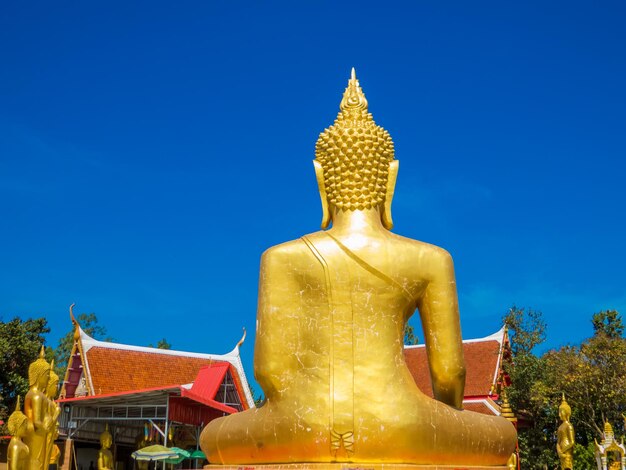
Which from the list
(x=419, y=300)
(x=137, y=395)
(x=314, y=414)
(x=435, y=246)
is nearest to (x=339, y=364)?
(x=314, y=414)

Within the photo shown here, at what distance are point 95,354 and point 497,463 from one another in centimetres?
2123

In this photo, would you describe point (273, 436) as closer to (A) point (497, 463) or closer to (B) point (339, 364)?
(B) point (339, 364)

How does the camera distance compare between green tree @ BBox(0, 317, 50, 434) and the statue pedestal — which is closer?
the statue pedestal

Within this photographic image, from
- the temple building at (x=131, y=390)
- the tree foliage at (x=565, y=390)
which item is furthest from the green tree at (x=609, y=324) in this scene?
the temple building at (x=131, y=390)

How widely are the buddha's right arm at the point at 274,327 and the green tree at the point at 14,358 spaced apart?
74.8 feet

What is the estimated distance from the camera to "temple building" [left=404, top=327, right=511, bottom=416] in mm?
23141

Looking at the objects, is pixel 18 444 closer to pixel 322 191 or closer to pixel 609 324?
pixel 322 191

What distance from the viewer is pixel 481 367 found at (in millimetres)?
24297

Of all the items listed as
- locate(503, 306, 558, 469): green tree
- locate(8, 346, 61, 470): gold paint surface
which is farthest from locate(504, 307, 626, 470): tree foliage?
locate(8, 346, 61, 470): gold paint surface

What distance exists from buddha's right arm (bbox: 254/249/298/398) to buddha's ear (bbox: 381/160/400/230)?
38.8 inches

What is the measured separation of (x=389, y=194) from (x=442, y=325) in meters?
1.16

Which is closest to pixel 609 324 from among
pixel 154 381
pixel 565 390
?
pixel 565 390

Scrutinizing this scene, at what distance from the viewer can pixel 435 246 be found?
205 inches

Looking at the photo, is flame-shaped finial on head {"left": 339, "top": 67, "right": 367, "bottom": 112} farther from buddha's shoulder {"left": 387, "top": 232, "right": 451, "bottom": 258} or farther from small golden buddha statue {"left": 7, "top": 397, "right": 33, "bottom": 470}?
small golden buddha statue {"left": 7, "top": 397, "right": 33, "bottom": 470}
